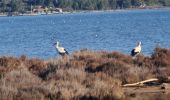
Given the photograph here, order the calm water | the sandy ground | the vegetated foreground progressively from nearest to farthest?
the vegetated foreground < the sandy ground < the calm water

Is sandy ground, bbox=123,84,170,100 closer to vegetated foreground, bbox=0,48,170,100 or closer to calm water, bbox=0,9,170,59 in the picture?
vegetated foreground, bbox=0,48,170,100

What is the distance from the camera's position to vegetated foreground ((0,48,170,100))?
1994cm

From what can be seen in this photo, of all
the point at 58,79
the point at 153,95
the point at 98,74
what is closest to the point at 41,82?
the point at 58,79

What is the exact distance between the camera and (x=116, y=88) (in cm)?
2042

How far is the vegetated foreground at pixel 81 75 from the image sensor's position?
785 inches

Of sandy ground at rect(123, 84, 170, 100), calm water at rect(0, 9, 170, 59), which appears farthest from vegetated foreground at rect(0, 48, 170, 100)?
calm water at rect(0, 9, 170, 59)

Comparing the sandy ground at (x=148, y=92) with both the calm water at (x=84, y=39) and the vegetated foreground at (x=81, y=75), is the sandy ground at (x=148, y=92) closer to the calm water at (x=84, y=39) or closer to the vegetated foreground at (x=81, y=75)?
→ the vegetated foreground at (x=81, y=75)

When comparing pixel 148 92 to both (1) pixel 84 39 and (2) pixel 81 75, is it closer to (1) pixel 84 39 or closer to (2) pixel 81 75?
(2) pixel 81 75

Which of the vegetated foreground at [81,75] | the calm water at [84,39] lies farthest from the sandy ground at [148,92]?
the calm water at [84,39]

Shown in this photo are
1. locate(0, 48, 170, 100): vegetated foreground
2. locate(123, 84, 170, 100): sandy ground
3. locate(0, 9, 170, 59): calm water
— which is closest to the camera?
locate(0, 48, 170, 100): vegetated foreground

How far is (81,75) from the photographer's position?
71.8 feet

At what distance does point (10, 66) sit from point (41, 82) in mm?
2956

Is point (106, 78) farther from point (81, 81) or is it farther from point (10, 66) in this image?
point (10, 66)

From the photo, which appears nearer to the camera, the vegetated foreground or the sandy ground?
the vegetated foreground
